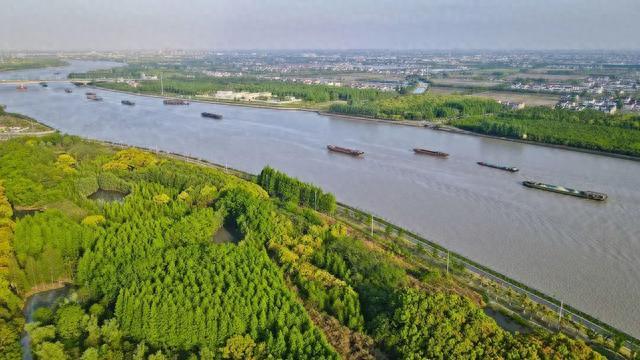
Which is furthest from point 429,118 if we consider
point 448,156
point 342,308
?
point 342,308

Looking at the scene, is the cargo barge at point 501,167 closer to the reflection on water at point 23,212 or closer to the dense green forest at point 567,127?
the dense green forest at point 567,127

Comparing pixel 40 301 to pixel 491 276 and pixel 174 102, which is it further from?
pixel 174 102

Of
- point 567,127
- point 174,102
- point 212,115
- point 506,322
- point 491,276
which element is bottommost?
point 506,322

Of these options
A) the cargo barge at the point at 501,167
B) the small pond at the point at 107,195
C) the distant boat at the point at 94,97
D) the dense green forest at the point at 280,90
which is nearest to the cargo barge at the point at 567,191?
the cargo barge at the point at 501,167

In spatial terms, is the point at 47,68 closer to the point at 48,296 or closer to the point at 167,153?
the point at 167,153

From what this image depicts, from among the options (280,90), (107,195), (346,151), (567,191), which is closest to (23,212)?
(107,195)

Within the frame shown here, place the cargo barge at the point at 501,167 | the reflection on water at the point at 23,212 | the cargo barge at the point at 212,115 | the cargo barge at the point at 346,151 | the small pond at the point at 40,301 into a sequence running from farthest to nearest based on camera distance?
the cargo barge at the point at 212,115 < the cargo barge at the point at 346,151 < the cargo barge at the point at 501,167 < the reflection on water at the point at 23,212 < the small pond at the point at 40,301
